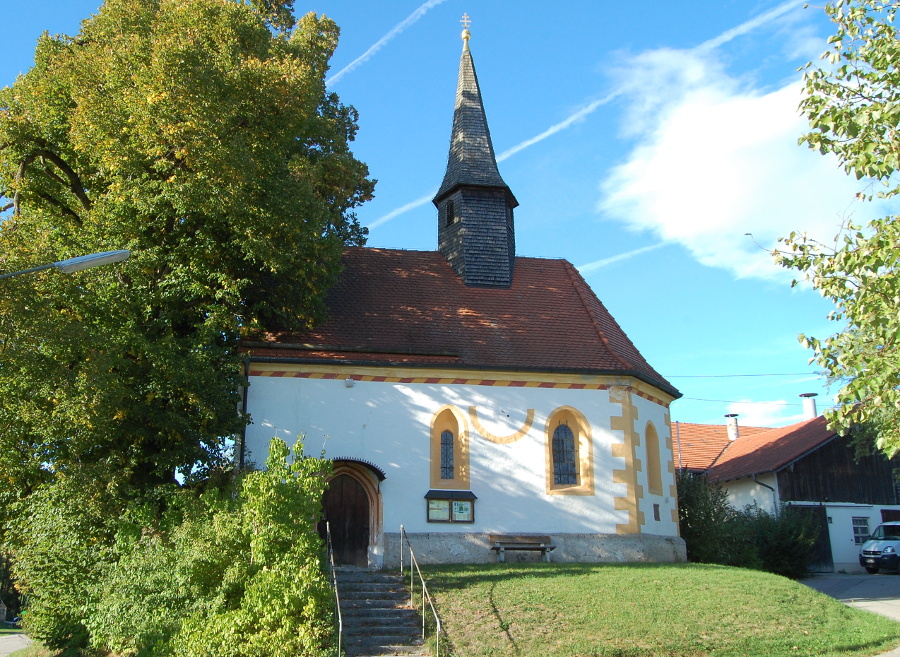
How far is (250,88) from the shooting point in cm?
1544

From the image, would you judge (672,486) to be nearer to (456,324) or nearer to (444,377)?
(444,377)

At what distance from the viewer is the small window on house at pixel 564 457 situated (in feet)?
60.1

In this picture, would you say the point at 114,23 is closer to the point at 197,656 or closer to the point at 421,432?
the point at 421,432

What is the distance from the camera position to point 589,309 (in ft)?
69.9

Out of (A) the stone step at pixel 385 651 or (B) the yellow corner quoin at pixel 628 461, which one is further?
(B) the yellow corner quoin at pixel 628 461

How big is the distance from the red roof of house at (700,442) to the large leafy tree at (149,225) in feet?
73.8

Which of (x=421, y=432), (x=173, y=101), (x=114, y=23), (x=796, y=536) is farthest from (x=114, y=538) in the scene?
(x=796, y=536)

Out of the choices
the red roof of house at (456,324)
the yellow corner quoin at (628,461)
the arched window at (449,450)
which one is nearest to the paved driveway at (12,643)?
→ the red roof of house at (456,324)

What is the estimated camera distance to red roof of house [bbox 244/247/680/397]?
1831 centimetres

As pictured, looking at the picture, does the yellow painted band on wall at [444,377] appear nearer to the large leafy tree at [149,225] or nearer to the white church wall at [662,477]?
the white church wall at [662,477]

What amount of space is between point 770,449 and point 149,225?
81.2 ft

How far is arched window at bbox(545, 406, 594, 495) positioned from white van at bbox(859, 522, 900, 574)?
38.9ft

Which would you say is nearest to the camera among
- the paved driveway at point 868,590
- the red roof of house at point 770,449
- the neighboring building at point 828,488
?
the paved driveway at point 868,590

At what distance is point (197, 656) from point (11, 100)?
471 inches
